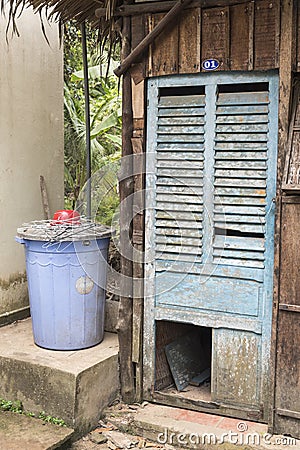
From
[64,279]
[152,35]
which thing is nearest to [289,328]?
[64,279]

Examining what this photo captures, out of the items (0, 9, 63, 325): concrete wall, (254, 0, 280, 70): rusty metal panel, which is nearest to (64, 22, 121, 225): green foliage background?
(0, 9, 63, 325): concrete wall

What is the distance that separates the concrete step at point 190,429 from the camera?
3.31 m

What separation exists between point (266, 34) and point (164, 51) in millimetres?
659

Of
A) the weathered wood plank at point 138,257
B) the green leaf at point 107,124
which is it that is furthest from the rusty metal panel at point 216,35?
the green leaf at point 107,124

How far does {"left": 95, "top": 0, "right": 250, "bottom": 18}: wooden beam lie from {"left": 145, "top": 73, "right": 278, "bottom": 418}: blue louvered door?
42 cm

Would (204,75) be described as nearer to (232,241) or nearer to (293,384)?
(232,241)

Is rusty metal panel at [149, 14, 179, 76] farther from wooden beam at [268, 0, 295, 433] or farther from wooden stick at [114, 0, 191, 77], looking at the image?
wooden beam at [268, 0, 295, 433]

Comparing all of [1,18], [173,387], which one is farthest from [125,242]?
[1,18]

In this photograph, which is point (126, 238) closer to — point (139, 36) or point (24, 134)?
point (139, 36)

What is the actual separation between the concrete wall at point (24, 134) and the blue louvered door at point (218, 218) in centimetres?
140

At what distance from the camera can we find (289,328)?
3287 mm

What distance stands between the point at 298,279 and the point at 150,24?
1.85 meters

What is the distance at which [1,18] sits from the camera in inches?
175

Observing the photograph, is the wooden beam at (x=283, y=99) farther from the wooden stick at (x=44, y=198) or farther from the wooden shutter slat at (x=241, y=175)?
the wooden stick at (x=44, y=198)
